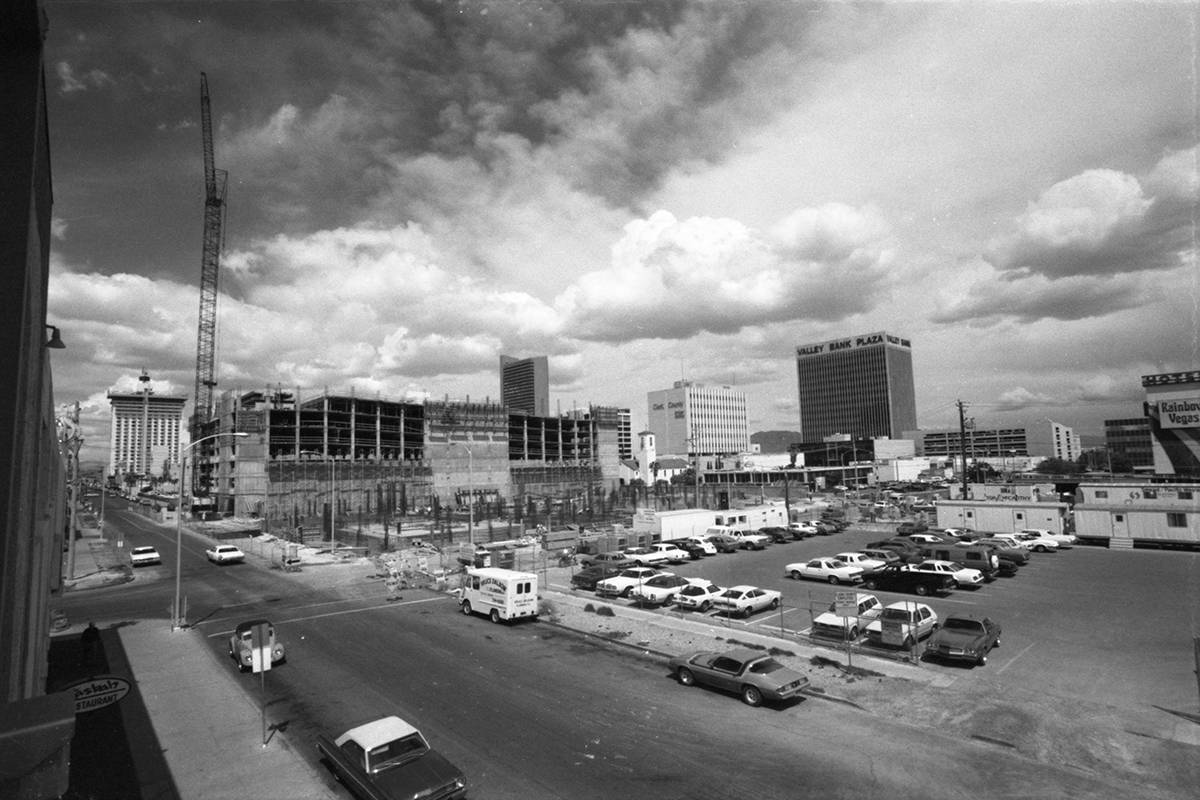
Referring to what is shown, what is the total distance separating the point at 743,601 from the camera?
86.6ft

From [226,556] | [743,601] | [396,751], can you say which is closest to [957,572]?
[743,601]

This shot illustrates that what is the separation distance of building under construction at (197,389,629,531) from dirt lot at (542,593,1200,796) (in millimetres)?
63510

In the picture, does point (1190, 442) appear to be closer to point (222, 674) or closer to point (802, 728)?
point (802, 728)

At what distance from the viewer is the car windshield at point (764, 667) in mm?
16594

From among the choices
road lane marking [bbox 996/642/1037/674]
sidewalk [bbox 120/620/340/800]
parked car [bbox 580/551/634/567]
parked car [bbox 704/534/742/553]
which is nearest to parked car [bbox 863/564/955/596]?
road lane marking [bbox 996/642/1037/674]

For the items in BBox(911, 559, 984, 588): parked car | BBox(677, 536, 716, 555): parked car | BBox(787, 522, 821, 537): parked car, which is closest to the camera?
BBox(911, 559, 984, 588): parked car

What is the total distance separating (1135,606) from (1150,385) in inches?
3382

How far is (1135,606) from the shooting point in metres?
26.0

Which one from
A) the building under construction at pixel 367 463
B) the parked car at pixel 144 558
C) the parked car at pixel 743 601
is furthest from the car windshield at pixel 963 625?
the building under construction at pixel 367 463

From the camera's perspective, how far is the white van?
25.9 metres

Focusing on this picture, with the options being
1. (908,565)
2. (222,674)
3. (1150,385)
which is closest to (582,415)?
(1150,385)

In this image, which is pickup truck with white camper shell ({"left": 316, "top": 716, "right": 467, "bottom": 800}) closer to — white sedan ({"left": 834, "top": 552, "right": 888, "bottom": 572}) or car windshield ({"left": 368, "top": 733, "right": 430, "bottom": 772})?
car windshield ({"left": 368, "top": 733, "right": 430, "bottom": 772})

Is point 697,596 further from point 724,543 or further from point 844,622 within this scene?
point 724,543

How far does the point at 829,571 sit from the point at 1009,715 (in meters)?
18.6
